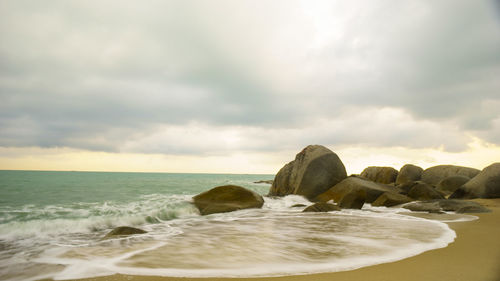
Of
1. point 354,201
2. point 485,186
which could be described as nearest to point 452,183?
point 485,186

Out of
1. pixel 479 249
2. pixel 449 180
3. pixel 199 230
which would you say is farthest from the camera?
pixel 449 180

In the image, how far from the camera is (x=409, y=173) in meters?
22.8

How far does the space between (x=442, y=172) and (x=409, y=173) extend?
221 cm

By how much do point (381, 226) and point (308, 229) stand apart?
186cm

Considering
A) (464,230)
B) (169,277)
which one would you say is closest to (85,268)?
(169,277)

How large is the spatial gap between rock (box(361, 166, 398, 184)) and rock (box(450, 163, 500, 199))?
35.1ft

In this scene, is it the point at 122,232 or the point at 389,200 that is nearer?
the point at 122,232

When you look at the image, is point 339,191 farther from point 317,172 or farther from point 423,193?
point 423,193

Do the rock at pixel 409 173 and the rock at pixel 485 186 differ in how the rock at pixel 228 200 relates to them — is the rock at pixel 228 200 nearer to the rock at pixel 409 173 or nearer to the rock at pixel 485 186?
the rock at pixel 485 186

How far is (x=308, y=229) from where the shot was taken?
254 inches

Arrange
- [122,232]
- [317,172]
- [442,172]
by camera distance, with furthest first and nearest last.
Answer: [442,172] < [317,172] < [122,232]

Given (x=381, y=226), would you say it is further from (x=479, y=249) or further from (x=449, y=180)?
(x=449, y=180)

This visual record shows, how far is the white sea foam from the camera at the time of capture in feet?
11.4

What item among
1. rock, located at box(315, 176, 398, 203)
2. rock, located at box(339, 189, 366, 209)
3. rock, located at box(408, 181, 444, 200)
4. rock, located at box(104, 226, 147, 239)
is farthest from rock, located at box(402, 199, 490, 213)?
rock, located at box(104, 226, 147, 239)
